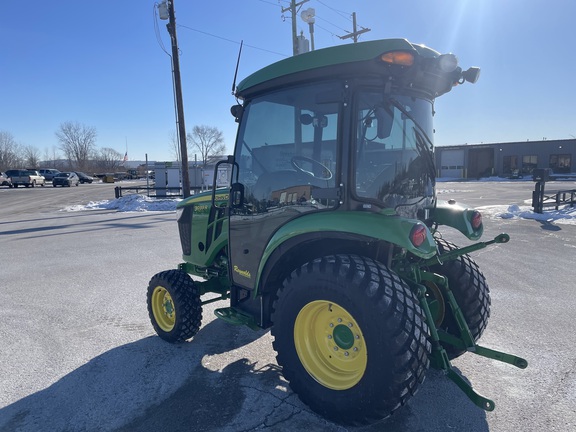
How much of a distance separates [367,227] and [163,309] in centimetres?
267

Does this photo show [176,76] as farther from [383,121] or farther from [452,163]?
[452,163]

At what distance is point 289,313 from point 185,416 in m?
1.03

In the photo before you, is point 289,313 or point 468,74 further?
point 468,74

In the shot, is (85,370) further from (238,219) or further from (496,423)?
(496,423)

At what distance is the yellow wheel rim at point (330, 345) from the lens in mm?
2645

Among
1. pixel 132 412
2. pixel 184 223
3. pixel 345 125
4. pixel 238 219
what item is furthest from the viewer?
pixel 184 223

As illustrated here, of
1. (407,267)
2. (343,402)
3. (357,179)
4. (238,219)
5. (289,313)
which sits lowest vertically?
(343,402)

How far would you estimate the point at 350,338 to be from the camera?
268 centimetres

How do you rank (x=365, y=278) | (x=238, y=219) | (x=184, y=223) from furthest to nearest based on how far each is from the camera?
(x=184, y=223) < (x=238, y=219) < (x=365, y=278)

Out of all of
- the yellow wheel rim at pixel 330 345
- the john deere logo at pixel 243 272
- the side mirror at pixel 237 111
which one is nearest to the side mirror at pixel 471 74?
the side mirror at pixel 237 111

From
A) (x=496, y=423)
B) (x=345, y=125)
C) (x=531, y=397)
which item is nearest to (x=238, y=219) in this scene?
(x=345, y=125)

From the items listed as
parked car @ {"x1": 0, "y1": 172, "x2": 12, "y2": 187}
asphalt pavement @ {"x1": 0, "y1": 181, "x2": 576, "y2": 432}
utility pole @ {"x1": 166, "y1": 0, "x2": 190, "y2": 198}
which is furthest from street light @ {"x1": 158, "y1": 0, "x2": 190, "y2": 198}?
parked car @ {"x1": 0, "y1": 172, "x2": 12, "y2": 187}

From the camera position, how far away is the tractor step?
3.36 m

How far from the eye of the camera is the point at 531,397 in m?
3.03
